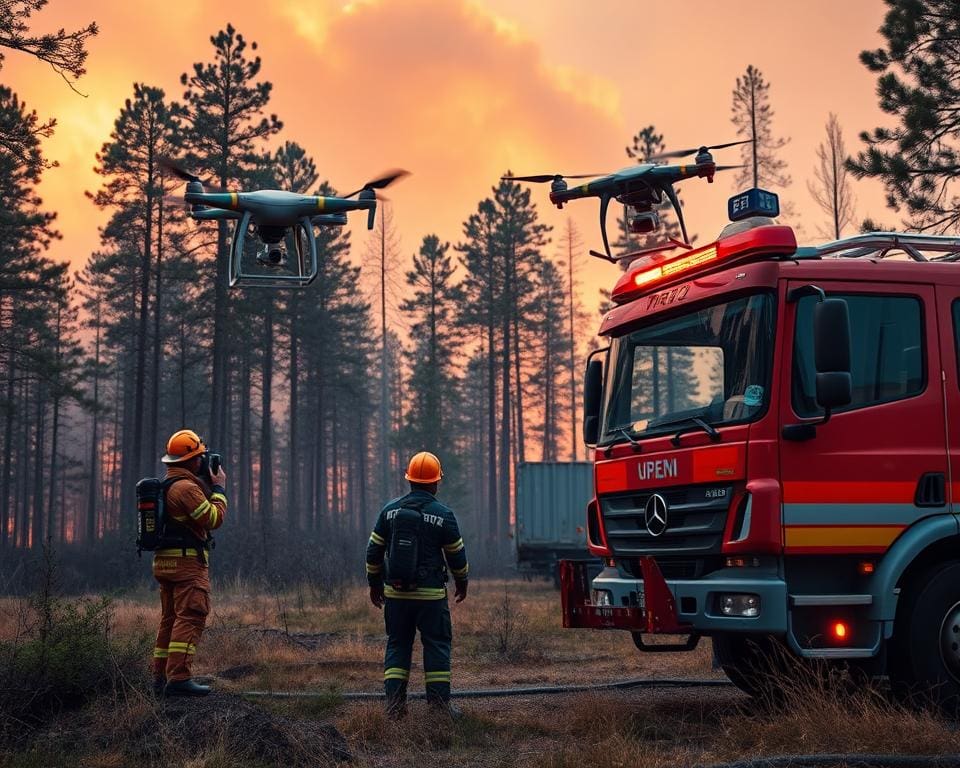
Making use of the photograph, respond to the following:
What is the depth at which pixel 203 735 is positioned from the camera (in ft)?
22.9

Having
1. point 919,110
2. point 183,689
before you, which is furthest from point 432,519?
point 919,110

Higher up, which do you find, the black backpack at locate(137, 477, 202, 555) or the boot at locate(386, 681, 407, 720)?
the black backpack at locate(137, 477, 202, 555)

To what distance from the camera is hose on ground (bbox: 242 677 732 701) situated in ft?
32.0

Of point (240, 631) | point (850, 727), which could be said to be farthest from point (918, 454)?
point (240, 631)

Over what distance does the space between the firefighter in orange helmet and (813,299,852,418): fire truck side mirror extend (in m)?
4.67

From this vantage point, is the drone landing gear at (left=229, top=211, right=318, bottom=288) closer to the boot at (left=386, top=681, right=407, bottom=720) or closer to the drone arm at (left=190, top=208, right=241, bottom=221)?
the drone arm at (left=190, top=208, right=241, bottom=221)

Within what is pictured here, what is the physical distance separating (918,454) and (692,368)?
1.76m

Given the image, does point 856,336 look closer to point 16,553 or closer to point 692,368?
point 692,368

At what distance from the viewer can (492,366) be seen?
54625 millimetres

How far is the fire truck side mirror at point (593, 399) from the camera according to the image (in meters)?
9.20

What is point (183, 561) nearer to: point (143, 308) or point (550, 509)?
point (550, 509)

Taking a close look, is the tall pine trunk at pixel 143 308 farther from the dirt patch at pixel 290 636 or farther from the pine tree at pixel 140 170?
the dirt patch at pixel 290 636

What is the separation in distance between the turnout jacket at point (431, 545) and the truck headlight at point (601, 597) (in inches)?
39.9

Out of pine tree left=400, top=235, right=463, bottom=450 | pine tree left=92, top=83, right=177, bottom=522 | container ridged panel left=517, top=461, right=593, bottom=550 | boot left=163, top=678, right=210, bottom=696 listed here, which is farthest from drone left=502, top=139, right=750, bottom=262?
pine tree left=400, top=235, right=463, bottom=450
